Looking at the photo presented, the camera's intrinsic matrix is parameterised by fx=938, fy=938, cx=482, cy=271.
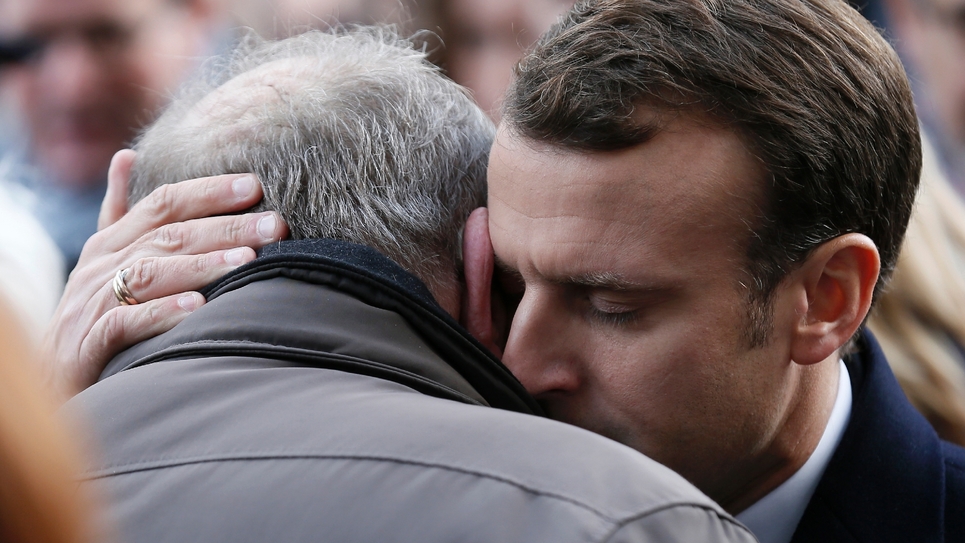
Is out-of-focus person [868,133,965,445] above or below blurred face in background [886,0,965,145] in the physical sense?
below

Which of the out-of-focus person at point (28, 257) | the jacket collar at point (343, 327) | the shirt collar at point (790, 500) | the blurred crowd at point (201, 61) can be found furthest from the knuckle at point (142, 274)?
the shirt collar at point (790, 500)

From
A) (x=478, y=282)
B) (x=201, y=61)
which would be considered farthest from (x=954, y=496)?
(x=201, y=61)

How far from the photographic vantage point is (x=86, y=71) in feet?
11.3

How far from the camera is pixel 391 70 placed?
6.35 ft

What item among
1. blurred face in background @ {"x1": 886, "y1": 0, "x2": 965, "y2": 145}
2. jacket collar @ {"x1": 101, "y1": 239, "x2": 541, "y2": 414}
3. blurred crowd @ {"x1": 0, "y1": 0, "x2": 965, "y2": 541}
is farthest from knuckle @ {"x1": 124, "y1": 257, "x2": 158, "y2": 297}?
blurred face in background @ {"x1": 886, "y1": 0, "x2": 965, "y2": 145}

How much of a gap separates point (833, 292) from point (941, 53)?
7.25 feet

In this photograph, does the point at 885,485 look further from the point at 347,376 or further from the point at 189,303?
the point at 189,303

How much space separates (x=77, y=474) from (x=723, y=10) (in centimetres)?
140

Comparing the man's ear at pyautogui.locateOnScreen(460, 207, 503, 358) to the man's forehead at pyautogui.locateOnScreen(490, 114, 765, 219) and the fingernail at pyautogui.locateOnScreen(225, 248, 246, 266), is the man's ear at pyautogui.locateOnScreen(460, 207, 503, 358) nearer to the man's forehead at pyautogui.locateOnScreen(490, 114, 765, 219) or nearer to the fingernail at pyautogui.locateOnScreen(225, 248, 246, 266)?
the man's forehead at pyautogui.locateOnScreen(490, 114, 765, 219)

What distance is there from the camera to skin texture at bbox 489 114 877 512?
5.56 feet

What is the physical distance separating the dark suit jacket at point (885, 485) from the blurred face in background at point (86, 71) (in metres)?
2.53

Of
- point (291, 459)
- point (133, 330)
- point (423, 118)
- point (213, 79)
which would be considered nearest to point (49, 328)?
point (133, 330)

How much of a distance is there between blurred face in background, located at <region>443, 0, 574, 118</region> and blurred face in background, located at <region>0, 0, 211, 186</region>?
1.04 metres

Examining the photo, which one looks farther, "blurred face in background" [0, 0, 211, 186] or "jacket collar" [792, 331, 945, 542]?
"blurred face in background" [0, 0, 211, 186]
